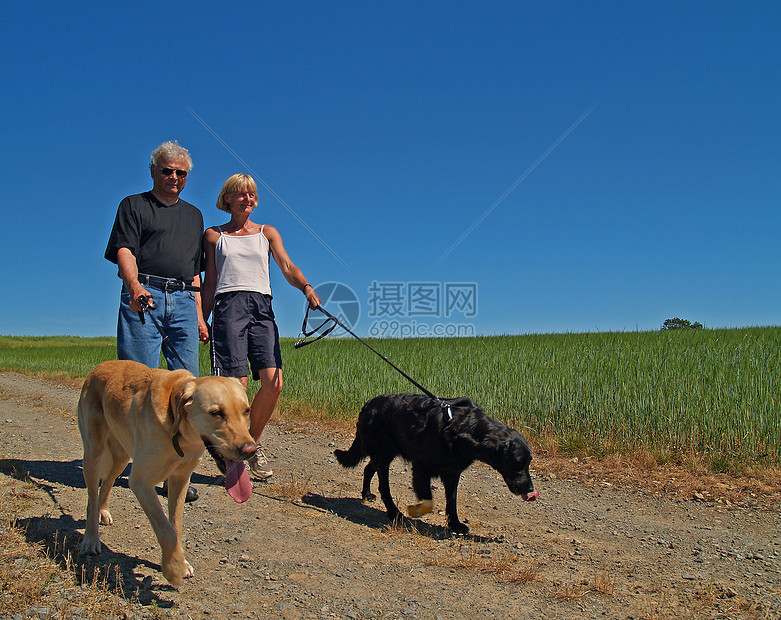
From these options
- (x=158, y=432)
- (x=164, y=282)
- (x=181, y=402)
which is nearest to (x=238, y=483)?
(x=158, y=432)

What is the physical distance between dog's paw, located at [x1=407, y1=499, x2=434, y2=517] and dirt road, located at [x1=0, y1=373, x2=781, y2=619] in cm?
10

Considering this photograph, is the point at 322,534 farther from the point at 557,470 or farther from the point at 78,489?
the point at 557,470

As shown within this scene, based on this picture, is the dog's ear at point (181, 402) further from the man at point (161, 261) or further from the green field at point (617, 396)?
the green field at point (617, 396)

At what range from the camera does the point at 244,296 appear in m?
4.84

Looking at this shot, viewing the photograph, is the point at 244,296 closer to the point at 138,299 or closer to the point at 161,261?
the point at 161,261

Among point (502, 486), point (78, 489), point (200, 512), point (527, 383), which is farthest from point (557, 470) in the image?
point (78, 489)

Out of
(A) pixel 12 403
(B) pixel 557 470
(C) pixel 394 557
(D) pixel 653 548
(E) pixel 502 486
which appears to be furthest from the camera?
(A) pixel 12 403

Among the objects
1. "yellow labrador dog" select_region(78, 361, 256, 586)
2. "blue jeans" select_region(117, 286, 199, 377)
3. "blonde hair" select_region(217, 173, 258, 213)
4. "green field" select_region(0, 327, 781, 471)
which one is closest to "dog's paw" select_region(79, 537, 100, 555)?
"yellow labrador dog" select_region(78, 361, 256, 586)

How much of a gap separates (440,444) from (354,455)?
3.25 feet

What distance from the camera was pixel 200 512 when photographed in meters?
4.07

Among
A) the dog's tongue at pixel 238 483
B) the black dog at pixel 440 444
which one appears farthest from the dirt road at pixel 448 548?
the dog's tongue at pixel 238 483

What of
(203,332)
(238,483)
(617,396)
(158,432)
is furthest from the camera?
(617,396)

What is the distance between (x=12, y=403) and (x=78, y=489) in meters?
6.96

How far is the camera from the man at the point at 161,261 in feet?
14.4
